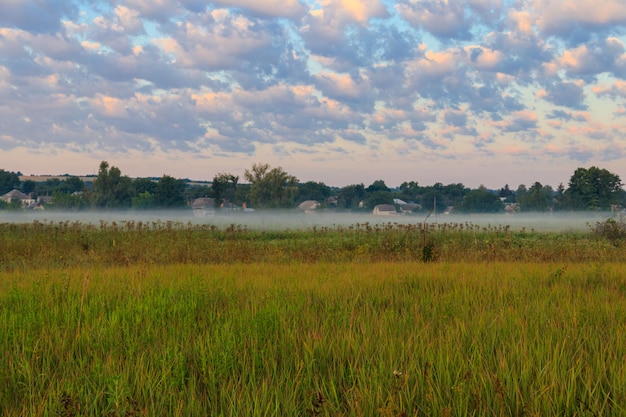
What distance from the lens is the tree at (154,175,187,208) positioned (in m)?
90.4

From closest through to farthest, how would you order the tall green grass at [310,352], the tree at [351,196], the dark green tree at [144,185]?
the tall green grass at [310,352], the dark green tree at [144,185], the tree at [351,196]

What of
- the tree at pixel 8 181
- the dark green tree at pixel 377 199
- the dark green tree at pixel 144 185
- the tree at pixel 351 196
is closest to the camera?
the dark green tree at pixel 144 185

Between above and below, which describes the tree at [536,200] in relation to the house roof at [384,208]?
above

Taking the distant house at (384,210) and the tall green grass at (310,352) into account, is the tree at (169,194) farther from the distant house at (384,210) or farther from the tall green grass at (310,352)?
the tall green grass at (310,352)

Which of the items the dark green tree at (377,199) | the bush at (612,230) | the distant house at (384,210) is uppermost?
the dark green tree at (377,199)

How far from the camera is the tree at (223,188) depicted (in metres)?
93.9

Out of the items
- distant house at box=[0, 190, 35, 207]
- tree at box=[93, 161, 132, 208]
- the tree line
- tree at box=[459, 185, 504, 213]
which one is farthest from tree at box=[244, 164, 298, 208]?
distant house at box=[0, 190, 35, 207]

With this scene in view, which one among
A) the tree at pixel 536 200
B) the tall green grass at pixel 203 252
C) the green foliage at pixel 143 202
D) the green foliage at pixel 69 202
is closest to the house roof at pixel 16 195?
the green foliage at pixel 69 202

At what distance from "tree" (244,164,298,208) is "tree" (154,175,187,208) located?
16.3 meters

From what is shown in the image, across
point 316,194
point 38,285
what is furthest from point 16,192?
point 38,285

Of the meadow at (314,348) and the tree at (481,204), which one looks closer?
the meadow at (314,348)

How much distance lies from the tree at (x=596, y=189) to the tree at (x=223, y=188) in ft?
205

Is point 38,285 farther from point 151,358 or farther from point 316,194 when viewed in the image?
point 316,194

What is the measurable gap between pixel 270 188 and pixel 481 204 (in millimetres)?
47693
